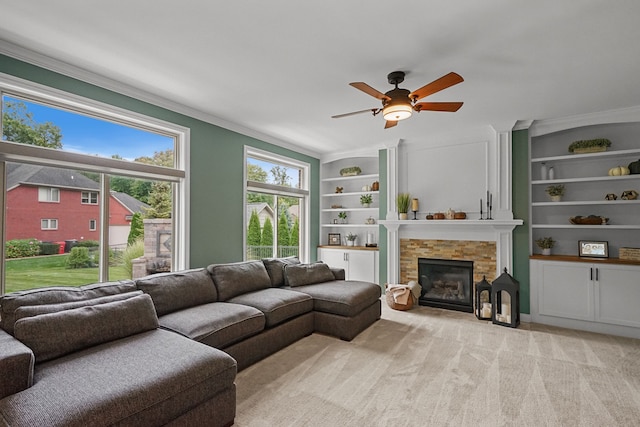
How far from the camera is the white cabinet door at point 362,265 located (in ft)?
18.4

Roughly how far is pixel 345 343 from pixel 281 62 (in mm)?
2866

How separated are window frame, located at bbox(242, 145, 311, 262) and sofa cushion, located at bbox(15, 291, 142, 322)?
2.12 m

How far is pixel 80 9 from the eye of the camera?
6.81ft

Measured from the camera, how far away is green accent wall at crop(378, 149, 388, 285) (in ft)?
17.9

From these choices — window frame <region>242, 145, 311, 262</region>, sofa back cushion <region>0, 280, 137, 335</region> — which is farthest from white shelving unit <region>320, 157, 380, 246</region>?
sofa back cushion <region>0, 280, 137, 335</region>

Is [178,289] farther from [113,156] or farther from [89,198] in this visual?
[113,156]

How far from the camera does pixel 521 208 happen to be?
4.35m

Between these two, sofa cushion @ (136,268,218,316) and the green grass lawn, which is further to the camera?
sofa cushion @ (136,268,218,316)

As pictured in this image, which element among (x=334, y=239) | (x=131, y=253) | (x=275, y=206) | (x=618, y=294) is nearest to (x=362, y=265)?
(x=334, y=239)

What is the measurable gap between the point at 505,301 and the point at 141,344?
172 inches

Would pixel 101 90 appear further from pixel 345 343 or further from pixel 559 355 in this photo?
pixel 559 355

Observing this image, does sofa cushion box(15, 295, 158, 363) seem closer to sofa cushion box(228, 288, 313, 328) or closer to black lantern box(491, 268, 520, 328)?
sofa cushion box(228, 288, 313, 328)

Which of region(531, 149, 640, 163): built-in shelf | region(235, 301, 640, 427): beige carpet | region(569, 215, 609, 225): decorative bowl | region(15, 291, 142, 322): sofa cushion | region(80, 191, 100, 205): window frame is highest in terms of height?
region(531, 149, 640, 163): built-in shelf

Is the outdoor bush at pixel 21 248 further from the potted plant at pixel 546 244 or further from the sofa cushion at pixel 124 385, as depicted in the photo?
the potted plant at pixel 546 244
